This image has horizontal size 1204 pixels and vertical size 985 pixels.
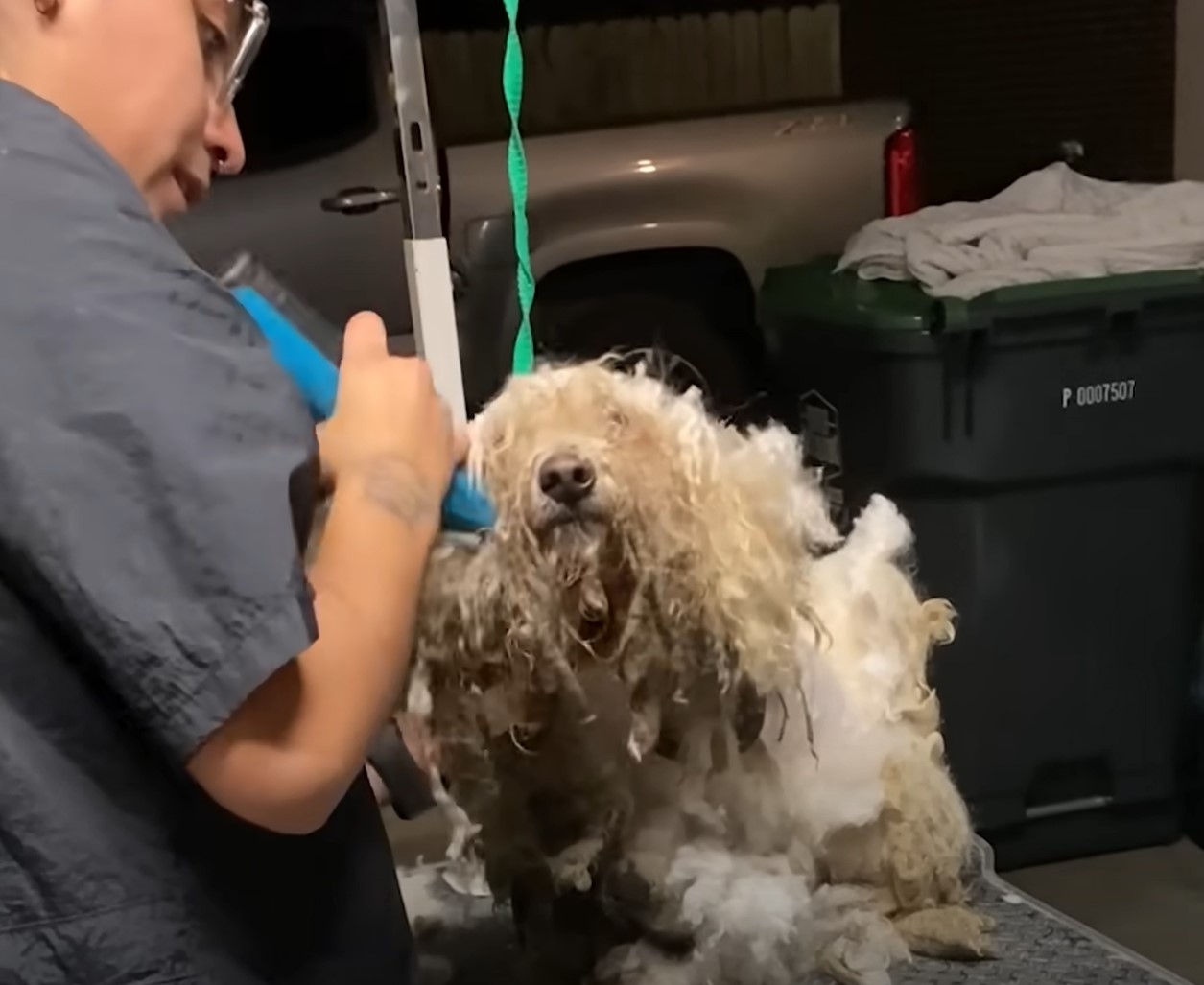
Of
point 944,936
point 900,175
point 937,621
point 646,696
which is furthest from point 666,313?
point 646,696

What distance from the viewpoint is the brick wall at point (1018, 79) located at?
2879 mm

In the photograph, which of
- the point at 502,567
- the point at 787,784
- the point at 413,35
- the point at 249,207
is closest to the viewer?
the point at 502,567

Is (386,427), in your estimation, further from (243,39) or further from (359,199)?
(359,199)

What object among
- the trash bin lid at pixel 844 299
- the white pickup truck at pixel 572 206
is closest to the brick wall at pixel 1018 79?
the white pickup truck at pixel 572 206

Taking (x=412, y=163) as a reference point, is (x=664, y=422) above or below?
below

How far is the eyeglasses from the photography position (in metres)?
0.73

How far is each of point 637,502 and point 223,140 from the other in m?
0.30

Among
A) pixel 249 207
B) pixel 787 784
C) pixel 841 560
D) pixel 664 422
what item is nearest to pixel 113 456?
pixel 664 422

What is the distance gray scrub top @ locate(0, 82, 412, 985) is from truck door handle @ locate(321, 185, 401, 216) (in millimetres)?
1784

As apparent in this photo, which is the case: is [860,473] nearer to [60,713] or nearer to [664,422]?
[664,422]

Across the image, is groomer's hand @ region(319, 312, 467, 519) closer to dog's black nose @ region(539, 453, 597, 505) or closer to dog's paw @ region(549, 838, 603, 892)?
dog's black nose @ region(539, 453, 597, 505)

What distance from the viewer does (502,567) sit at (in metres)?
0.85

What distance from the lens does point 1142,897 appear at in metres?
2.09

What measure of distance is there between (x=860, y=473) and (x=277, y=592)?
1.51m
